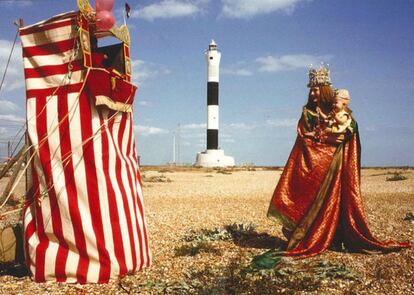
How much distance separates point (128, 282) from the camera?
445cm

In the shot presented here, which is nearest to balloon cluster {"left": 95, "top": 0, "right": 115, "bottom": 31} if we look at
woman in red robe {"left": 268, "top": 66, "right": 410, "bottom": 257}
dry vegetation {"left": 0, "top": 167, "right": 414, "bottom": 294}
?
dry vegetation {"left": 0, "top": 167, "right": 414, "bottom": 294}

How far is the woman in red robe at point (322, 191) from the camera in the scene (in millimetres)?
5777

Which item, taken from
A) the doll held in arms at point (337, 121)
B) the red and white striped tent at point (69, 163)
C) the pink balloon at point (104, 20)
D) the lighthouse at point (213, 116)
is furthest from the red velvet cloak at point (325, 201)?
the lighthouse at point (213, 116)

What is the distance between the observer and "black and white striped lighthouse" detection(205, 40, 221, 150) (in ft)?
137

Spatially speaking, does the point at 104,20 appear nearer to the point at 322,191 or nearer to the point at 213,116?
the point at 322,191

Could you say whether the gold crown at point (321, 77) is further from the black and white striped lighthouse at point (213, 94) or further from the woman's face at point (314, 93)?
the black and white striped lighthouse at point (213, 94)

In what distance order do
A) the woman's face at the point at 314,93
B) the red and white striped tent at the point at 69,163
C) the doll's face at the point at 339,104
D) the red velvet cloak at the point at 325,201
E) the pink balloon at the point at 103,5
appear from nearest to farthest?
the red and white striped tent at the point at 69,163 < the pink balloon at the point at 103,5 < the red velvet cloak at the point at 325,201 < the doll's face at the point at 339,104 < the woman's face at the point at 314,93

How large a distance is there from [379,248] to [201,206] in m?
6.48

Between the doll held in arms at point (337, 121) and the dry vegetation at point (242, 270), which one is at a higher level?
the doll held in arms at point (337, 121)

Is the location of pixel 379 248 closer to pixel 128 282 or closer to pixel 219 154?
pixel 128 282

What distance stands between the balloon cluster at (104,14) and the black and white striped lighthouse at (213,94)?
3705 centimetres

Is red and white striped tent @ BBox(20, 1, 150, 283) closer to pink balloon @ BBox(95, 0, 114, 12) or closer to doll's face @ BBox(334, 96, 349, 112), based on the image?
pink balloon @ BBox(95, 0, 114, 12)

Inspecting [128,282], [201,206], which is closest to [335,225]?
[128,282]

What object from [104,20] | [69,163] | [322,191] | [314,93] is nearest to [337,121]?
[314,93]
